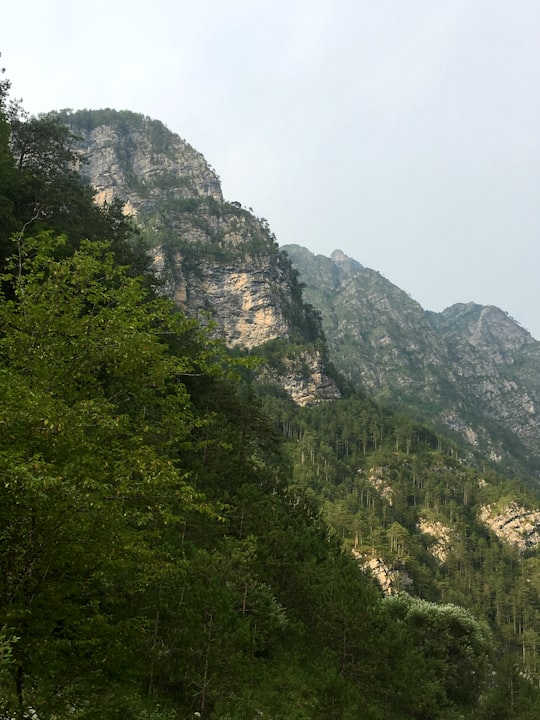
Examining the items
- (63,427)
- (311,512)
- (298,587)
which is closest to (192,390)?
(311,512)

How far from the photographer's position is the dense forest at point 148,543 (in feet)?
25.6

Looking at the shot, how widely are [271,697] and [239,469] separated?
14.7 meters

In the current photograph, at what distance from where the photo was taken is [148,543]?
10305 mm

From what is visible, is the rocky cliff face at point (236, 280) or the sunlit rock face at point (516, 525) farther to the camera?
the rocky cliff face at point (236, 280)

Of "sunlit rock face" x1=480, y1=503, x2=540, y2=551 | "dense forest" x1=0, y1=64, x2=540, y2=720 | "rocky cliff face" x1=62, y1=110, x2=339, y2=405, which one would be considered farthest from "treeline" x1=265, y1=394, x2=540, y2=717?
"dense forest" x1=0, y1=64, x2=540, y2=720

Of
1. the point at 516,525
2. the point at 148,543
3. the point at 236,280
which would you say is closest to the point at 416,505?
the point at 516,525

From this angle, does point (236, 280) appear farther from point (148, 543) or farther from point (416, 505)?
point (148, 543)

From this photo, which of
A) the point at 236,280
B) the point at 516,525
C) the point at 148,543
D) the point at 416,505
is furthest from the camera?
the point at 236,280

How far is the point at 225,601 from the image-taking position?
14867 millimetres

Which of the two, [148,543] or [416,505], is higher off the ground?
[416,505]

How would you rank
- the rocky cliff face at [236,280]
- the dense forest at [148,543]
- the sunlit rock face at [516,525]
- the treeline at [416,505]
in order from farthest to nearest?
the rocky cliff face at [236,280] < the sunlit rock face at [516,525] < the treeline at [416,505] < the dense forest at [148,543]

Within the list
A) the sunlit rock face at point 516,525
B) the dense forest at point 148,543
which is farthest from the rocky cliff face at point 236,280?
the dense forest at point 148,543

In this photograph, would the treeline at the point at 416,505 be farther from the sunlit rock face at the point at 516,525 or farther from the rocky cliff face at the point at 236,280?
the rocky cliff face at the point at 236,280

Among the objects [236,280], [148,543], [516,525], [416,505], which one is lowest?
[148,543]
